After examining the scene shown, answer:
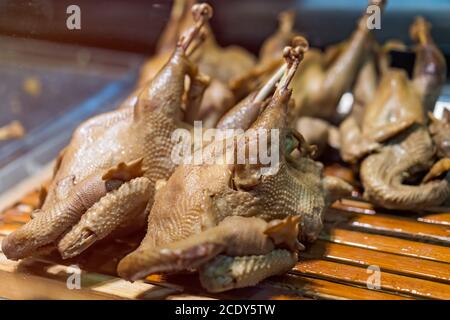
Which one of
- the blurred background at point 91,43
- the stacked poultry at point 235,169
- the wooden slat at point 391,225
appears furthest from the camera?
the blurred background at point 91,43

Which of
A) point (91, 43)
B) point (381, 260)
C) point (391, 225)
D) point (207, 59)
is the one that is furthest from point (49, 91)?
point (381, 260)

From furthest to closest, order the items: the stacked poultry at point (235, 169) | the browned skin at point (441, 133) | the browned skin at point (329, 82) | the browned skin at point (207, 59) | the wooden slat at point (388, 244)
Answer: the browned skin at point (207, 59) → the browned skin at point (329, 82) → the browned skin at point (441, 133) → the wooden slat at point (388, 244) → the stacked poultry at point (235, 169)

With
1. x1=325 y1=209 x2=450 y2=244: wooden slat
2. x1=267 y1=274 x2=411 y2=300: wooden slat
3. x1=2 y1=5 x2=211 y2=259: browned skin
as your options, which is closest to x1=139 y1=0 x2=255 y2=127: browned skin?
x1=2 y1=5 x2=211 y2=259: browned skin

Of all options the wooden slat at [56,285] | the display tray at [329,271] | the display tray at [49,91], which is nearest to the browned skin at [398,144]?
the display tray at [329,271]

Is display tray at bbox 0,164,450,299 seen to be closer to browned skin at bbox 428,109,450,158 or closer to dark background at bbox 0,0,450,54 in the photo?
browned skin at bbox 428,109,450,158

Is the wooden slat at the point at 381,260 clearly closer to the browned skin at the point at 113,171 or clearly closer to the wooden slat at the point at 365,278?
the wooden slat at the point at 365,278

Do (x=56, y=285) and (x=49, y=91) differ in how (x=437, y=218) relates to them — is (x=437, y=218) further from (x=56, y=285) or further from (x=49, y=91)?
(x=49, y=91)

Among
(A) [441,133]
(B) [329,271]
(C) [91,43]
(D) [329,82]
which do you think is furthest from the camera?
(C) [91,43]
